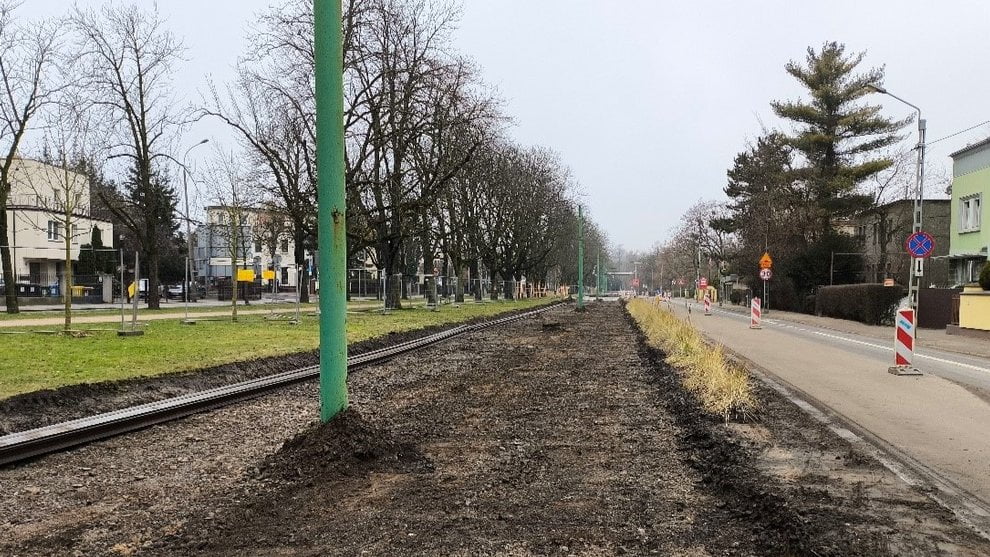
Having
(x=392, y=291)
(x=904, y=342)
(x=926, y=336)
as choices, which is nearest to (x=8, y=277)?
(x=392, y=291)

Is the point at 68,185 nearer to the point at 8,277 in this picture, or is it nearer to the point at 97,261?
the point at 8,277

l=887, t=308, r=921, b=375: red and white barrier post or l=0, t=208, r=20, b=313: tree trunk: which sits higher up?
l=0, t=208, r=20, b=313: tree trunk

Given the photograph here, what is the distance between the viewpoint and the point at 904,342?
13.5m

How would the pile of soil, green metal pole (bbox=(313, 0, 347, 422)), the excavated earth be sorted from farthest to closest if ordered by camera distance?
green metal pole (bbox=(313, 0, 347, 422)), the pile of soil, the excavated earth

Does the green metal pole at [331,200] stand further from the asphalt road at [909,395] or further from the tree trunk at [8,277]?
the tree trunk at [8,277]

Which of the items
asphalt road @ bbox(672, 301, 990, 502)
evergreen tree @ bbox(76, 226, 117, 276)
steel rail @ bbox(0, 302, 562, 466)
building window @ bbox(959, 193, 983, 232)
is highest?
building window @ bbox(959, 193, 983, 232)

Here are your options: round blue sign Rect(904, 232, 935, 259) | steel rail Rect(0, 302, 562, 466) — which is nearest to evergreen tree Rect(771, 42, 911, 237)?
round blue sign Rect(904, 232, 935, 259)

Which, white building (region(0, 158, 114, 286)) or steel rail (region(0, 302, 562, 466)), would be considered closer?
steel rail (region(0, 302, 562, 466))

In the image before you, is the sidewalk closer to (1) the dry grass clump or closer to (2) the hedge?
(2) the hedge

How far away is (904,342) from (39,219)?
1946 inches

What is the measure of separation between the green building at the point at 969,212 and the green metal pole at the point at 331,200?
117ft

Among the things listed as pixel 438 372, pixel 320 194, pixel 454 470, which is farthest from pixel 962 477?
pixel 438 372

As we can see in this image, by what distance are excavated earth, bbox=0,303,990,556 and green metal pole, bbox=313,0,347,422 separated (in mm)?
423

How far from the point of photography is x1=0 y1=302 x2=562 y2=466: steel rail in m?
7.06
